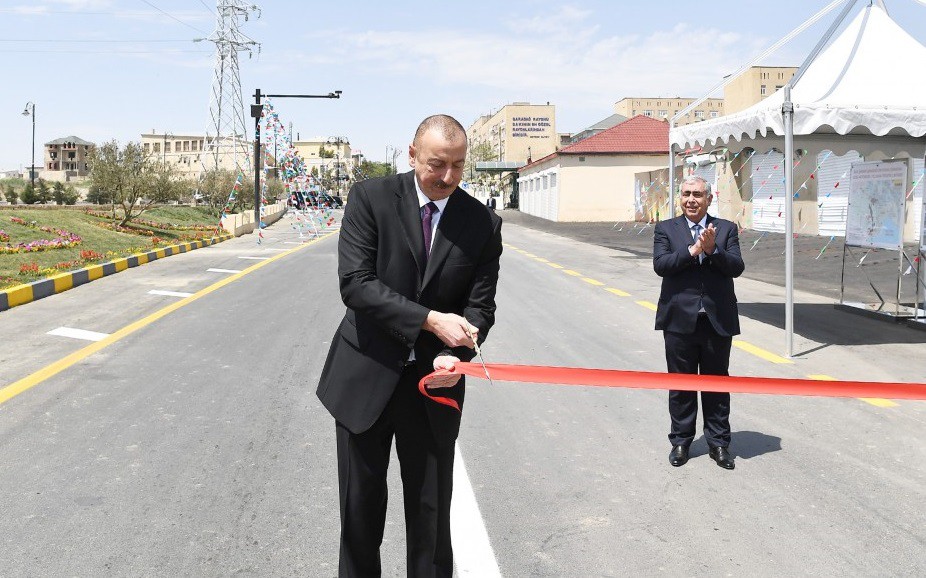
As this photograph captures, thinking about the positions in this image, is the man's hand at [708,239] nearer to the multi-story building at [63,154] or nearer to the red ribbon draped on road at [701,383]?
the red ribbon draped on road at [701,383]

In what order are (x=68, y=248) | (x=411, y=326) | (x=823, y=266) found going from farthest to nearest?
(x=68, y=248) < (x=823, y=266) < (x=411, y=326)

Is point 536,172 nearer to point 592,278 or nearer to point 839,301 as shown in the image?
point 592,278

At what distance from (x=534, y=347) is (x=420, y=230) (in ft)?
20.0

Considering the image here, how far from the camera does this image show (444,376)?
258 centimetres

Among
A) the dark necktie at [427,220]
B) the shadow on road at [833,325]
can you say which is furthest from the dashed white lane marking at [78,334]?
the shadow on road at [833,325]

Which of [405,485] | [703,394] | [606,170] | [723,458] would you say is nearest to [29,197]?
[606,170]

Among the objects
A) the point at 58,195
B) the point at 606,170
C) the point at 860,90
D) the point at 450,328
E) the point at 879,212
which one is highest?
the point at 606,170

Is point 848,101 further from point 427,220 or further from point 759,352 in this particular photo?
point 427,220

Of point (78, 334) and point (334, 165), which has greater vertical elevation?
point (334, 165)

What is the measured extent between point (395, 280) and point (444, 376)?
340 mm

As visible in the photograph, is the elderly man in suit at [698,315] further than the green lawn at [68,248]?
No

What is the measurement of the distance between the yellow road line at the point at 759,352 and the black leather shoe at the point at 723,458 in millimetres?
3433

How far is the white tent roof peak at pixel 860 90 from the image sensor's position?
343 inches

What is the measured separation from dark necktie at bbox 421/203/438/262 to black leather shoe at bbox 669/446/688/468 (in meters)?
2.81
